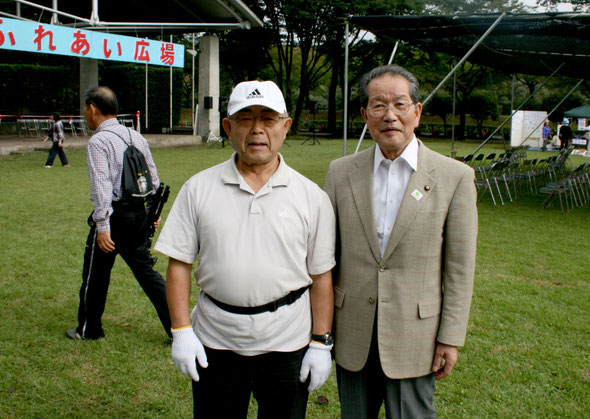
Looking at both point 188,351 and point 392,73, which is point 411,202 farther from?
point 188,351

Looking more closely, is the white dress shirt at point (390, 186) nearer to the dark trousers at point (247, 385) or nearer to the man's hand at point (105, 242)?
the dark trousers at point (247, 385)

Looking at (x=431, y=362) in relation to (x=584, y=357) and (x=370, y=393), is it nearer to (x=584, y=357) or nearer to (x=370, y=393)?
(x=370, y=393)

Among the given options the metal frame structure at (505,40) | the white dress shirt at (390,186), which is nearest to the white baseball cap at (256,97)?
the white dress shirt at (390,186)

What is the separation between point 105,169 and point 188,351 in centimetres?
209

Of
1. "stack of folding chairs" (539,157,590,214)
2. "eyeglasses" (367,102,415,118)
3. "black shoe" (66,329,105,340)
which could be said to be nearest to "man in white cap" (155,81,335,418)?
"eyeglasses" (367,102,415,118)

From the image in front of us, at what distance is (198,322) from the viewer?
207 cm

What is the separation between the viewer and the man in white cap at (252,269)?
1.92 meters

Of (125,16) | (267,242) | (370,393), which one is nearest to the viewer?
(267,242)

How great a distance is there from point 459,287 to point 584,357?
2.52m

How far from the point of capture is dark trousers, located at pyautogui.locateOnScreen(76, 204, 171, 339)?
3.79 metres

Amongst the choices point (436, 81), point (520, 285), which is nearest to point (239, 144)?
point (520, 285)

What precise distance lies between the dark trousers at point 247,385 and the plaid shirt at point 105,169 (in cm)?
191

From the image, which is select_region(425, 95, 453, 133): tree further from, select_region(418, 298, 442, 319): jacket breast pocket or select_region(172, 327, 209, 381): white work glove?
select_region(172, 327, 209, 381): white work glove

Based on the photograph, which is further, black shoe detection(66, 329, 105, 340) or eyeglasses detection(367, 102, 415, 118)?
black shoe detection(66, 329, 105, 340)
